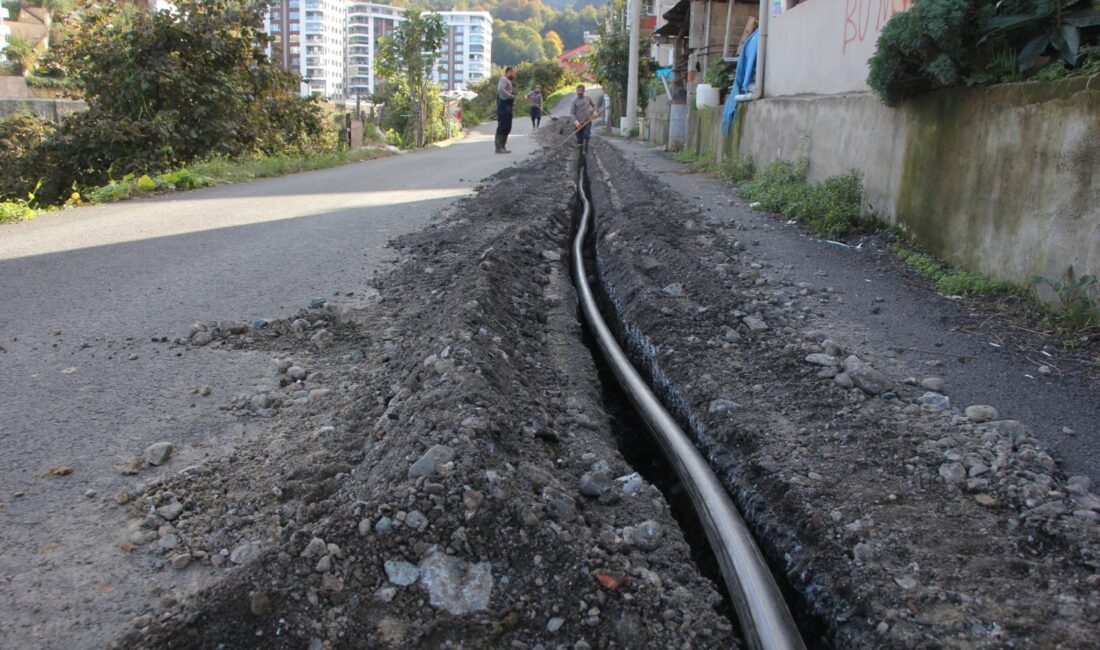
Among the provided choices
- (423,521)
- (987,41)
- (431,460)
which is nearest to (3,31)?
(987,41)

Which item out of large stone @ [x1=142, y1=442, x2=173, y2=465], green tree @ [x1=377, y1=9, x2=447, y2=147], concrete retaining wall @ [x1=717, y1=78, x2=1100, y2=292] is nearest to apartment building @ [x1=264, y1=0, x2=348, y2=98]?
green tree @ [x1=377, y1=9, x2=447, y2=147]

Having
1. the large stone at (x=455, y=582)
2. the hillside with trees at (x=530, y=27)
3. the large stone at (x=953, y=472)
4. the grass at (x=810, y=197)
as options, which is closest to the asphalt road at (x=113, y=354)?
the large stone at (x=455, y=582)

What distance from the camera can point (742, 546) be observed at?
9.09 ft

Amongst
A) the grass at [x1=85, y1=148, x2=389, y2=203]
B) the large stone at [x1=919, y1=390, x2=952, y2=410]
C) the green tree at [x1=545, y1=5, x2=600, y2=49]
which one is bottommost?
the large stone at [x1=919, y1=390, x2=952, y2=410]

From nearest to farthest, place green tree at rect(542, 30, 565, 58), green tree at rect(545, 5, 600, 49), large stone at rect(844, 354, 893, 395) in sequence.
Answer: large stone at rect(844, 354, 893, 395), green tree at rect(542, 30, 565, 58), green tree at rect(545, 5, 600, 49)

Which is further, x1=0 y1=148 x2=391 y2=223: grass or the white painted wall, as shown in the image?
x1=0 y1=148 x2=391 y2=223: grass

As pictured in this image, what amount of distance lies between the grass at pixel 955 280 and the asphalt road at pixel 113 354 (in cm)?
384

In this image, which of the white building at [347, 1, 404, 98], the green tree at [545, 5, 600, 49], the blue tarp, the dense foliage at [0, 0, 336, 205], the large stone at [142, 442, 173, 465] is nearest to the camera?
the large stone at [142, 442, 173, 465]

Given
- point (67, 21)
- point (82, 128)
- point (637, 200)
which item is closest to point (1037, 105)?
point (637, 200)

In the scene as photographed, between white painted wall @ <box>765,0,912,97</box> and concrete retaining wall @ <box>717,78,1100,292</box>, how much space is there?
0.62 m

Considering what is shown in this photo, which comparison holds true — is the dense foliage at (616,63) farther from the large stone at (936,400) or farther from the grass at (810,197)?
the large stone at (936,400)

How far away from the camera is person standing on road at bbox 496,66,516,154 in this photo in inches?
697

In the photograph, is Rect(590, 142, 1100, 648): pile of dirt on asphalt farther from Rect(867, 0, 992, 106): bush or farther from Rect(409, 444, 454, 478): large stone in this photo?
Rect(867, 0, 992, 106): bush

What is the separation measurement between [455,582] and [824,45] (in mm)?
8728
